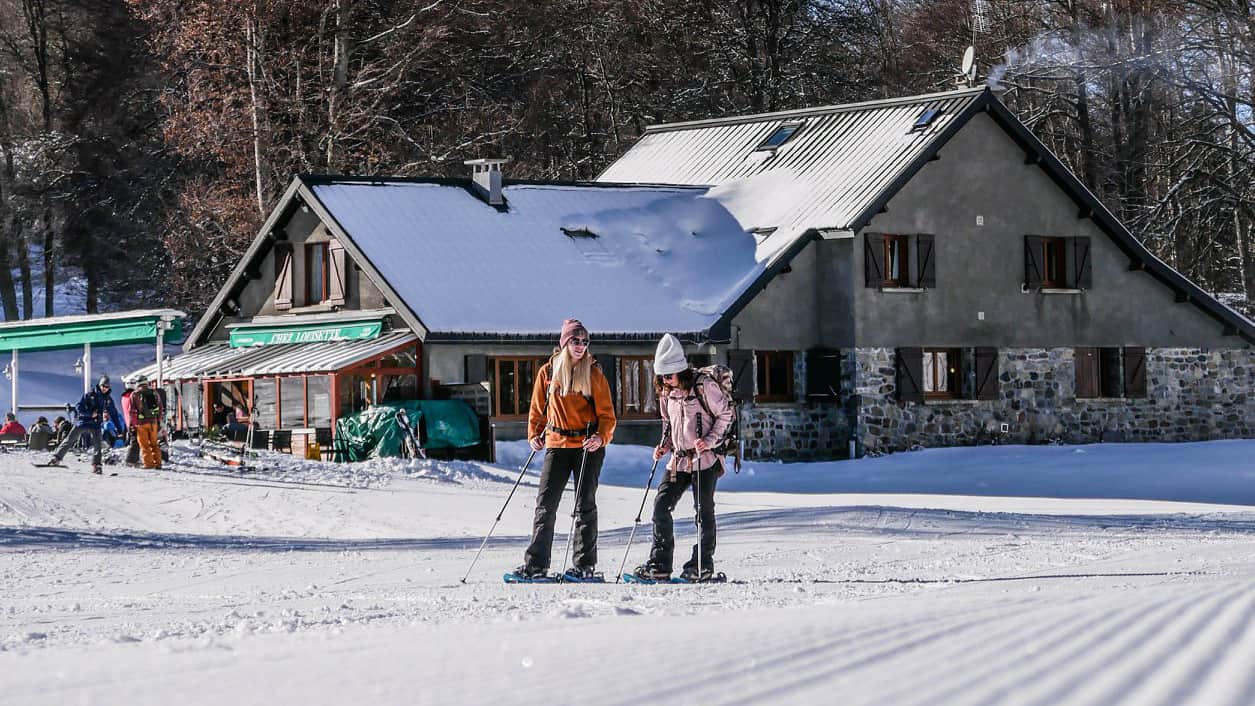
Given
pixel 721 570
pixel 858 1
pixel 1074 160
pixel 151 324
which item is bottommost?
pixel 721 570

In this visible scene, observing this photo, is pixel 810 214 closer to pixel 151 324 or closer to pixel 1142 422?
pixel 1142 422

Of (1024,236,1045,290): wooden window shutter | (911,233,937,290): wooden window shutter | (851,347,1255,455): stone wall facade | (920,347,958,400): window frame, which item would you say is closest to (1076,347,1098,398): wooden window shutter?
(851,347,1255,455): stone wall facade

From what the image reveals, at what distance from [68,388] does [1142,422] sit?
26.6 m

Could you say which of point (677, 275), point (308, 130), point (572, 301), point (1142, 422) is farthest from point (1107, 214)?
point (308, 130)

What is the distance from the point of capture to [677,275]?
1257 inches

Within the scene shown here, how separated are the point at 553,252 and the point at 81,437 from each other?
29.4 ft

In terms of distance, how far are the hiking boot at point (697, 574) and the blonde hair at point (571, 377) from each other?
130 centimetres

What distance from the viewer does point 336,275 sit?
31.4m

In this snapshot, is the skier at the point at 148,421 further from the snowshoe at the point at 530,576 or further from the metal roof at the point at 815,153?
the snowshoe at the point at 530,576

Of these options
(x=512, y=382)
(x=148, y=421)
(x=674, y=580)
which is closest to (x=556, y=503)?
(x=674, y=580)

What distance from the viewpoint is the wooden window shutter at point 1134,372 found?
1336 inches

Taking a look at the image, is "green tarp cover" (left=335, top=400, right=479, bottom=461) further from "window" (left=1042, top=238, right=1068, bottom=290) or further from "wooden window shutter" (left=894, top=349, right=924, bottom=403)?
"window" (left=1042, top=238, right=1068, bottom=290)

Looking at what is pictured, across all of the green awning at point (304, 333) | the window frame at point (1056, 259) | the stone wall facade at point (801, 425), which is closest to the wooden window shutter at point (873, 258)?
the stone wall facade at point (801, 425)

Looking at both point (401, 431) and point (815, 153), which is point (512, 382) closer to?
point (401, 431)
